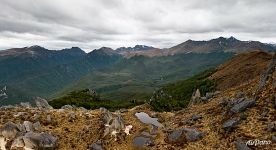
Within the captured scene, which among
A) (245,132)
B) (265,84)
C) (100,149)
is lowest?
(100,149)

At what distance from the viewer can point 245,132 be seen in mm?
50312

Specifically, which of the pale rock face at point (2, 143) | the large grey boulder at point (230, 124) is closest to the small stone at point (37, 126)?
the pale rock face at point (2, 143)

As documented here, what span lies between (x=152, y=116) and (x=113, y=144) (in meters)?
21.6

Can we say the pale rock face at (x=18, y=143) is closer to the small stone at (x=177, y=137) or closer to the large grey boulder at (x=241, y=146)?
the small stone at (x=177, y=137)

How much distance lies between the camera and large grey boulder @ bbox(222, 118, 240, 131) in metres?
52.8

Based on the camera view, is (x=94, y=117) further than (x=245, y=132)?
Yes

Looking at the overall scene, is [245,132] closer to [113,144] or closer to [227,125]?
[227,125]

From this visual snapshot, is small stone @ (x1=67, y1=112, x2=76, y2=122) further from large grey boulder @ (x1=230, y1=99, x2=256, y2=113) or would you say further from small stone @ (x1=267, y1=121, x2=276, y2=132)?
small stone @ (x1=267, y1=121, x2=276, y2=132)

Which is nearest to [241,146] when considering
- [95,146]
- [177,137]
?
[177,137]

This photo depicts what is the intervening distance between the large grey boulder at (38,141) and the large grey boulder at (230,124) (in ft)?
89.2

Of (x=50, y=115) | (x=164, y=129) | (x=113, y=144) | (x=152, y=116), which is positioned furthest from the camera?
(x=152, y=116)

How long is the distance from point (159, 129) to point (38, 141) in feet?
67.5

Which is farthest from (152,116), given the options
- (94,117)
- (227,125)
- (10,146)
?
(10,146)

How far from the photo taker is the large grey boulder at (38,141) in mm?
57031
